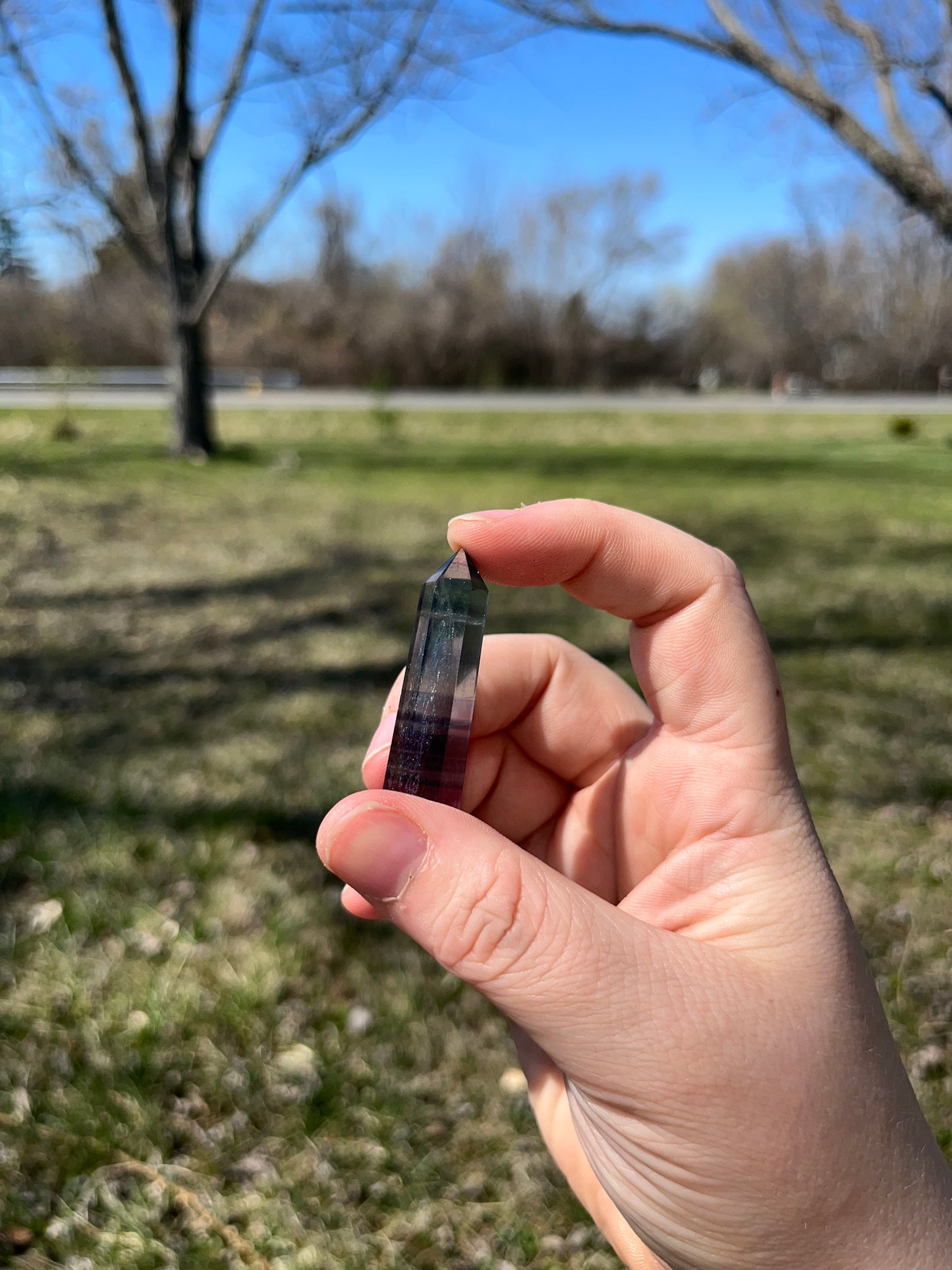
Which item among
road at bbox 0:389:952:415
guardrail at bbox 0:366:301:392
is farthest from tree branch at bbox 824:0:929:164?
road at bbox 0:389:952:415

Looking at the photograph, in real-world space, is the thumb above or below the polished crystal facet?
below

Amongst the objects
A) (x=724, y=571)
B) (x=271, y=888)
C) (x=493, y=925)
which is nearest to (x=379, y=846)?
(x=493, y=925)

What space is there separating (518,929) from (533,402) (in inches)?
870

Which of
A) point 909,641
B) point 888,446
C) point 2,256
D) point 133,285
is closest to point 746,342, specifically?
point 888,446

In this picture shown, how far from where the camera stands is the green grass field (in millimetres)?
1942

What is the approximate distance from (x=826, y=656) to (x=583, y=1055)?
4453 millimetres

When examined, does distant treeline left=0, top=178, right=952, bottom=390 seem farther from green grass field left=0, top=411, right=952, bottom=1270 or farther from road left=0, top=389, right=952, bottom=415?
green grass field left=0, top=411, right=952, bottom=1270

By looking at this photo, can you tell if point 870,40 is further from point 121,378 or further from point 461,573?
point 121,378

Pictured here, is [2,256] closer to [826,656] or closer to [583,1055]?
[583,1055]

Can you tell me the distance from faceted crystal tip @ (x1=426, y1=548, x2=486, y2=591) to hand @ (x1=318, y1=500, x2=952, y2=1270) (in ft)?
0.34

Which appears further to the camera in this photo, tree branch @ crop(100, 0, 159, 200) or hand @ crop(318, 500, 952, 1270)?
tree branch @ crop(100, 0, 159, 200)

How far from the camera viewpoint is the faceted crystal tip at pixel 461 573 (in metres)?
1.24

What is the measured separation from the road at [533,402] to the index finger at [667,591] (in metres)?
15.1

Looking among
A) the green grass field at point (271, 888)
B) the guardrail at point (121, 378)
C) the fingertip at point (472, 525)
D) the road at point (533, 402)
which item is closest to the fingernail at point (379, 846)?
the fingertip at point (472, 525)
